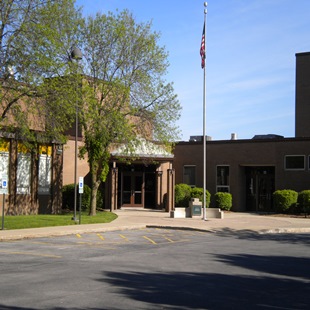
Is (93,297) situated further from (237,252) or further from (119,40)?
(119,40)

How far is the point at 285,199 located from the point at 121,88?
12.9 meters

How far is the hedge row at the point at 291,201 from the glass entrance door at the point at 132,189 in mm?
8981

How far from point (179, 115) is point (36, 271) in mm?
17100

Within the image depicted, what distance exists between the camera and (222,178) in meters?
35.7

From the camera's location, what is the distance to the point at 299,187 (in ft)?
107

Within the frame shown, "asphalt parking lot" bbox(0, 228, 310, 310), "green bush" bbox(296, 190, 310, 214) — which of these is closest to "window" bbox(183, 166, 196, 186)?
"green bush" bbox(296, 190, 310, 214)

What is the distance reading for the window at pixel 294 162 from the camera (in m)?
32.7

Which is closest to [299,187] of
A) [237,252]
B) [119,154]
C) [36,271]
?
[119,154]

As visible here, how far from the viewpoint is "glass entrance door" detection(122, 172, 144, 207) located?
33938 millimetres

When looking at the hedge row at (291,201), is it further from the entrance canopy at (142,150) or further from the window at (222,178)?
the entrance canopy at (142,150)

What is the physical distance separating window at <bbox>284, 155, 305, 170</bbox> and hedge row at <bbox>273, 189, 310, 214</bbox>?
2378 millimetres

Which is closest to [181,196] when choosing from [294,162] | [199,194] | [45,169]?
[199,194]

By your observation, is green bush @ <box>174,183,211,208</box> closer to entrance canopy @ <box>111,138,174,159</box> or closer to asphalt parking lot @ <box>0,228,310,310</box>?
entrance canopy @ <box>111,138,174,159</box>

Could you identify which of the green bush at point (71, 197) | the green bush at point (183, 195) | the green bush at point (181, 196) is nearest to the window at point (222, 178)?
the green bush at point (183, 195)
